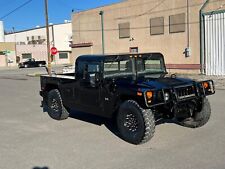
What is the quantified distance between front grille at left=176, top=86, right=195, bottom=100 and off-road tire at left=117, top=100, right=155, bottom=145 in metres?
0.68

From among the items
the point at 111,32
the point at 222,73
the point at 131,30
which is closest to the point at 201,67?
the point at 222,73

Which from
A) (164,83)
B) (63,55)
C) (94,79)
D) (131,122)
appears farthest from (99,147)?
(63,55)

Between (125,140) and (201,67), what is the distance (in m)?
18.9

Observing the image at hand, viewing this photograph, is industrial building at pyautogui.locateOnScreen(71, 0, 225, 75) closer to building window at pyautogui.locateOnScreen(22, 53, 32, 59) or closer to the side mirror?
the side mirror

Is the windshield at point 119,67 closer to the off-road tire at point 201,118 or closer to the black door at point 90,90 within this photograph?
the black door at point 90,90

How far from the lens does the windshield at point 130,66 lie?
295 inches

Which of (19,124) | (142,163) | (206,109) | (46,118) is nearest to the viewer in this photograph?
(142,163)

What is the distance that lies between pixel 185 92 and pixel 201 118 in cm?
108

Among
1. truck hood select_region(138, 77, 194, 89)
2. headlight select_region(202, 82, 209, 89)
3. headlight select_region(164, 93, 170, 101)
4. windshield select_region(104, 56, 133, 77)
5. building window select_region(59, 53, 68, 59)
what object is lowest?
headlight select_region(164, 93, 170, 101)

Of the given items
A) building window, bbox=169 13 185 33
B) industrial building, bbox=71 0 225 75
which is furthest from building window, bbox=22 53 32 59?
building window, bbox=169 13 185 33

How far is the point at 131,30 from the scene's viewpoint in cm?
3042

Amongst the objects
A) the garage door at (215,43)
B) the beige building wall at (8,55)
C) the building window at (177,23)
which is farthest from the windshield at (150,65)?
the beige building wall at (8,55)

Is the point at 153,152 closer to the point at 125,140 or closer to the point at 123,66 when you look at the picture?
the point at 125,140

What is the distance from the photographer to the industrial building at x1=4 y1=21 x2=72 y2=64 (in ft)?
218
